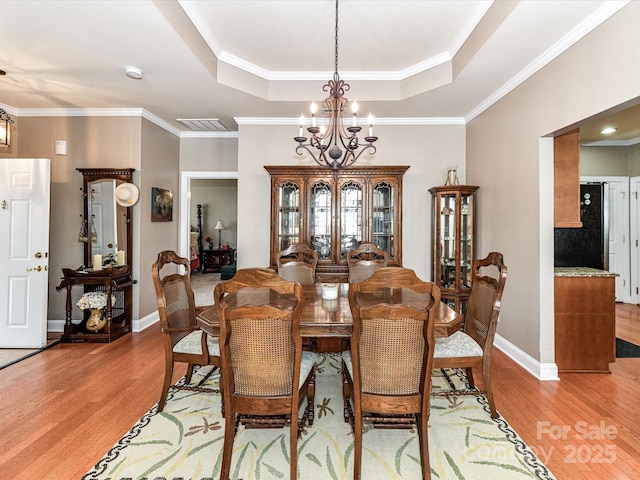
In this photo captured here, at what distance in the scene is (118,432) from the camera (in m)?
2.21

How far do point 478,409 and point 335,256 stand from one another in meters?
2.26

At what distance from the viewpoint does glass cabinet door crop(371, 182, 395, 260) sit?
4246 mm

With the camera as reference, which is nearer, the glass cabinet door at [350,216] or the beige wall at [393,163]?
the glass cabinet door at [350,216]

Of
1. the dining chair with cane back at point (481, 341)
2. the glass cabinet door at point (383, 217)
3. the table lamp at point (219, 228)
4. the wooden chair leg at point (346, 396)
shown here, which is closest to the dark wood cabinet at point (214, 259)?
the table lamp at point (219, 228)

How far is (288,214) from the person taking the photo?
14.1ft

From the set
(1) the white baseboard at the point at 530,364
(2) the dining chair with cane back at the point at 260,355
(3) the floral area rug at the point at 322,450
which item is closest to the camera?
(2) the dining chair with cane back at the point at 260,355

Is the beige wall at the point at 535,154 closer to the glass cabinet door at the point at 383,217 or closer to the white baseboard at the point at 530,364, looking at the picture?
the white baseboard at the point at 530,364

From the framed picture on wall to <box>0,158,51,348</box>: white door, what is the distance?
1.15 metres

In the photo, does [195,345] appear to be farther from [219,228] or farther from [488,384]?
[219,228]

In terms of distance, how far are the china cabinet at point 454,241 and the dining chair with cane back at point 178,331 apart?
2824mm

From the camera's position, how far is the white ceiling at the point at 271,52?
243 centimetres

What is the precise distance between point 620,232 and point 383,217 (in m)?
4.26

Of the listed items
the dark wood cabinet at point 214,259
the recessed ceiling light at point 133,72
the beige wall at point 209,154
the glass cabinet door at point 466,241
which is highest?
the recessed ceiling light at point 133,72

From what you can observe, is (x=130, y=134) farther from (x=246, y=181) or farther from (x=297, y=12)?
(x=297, y=12)
